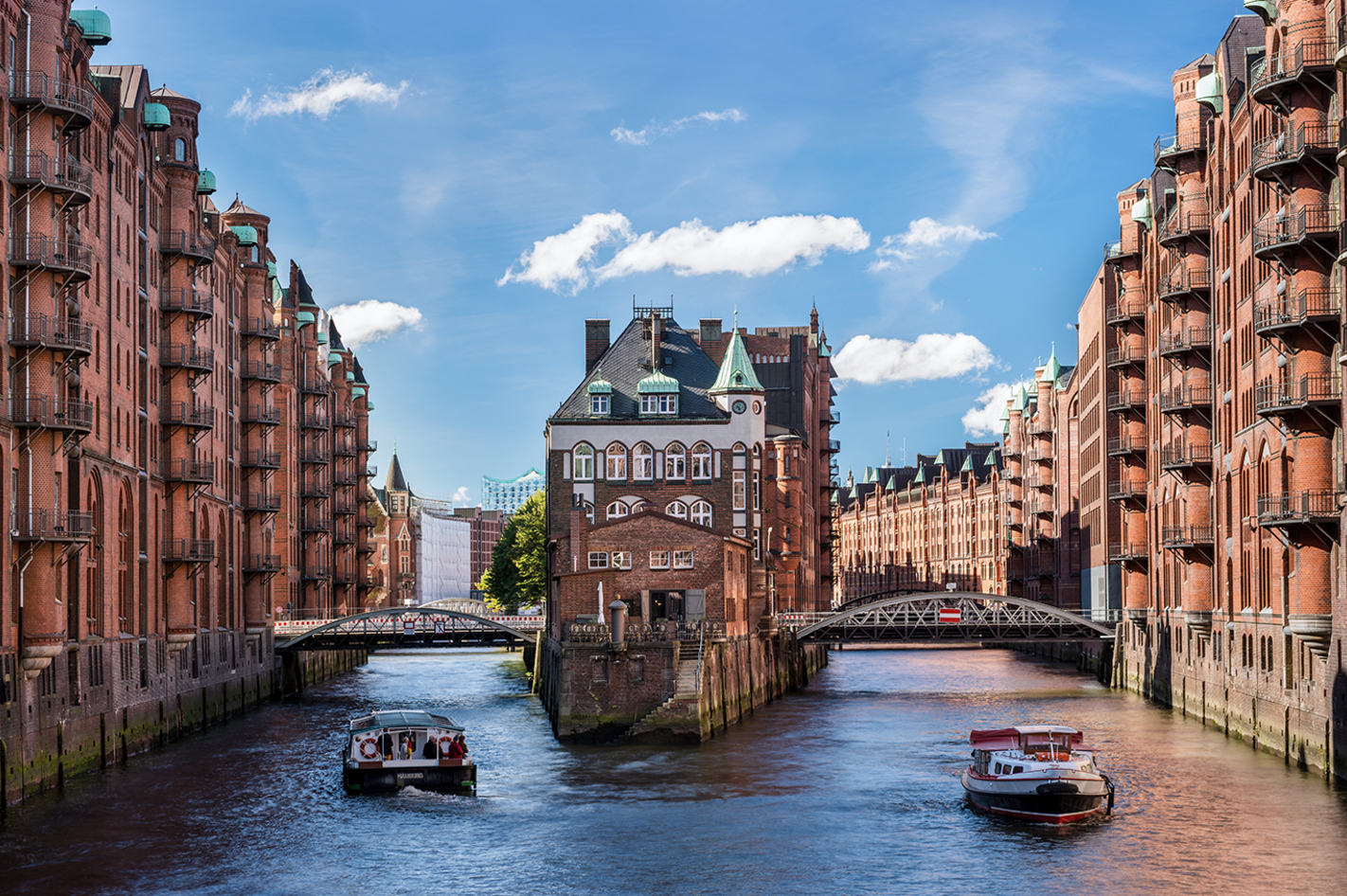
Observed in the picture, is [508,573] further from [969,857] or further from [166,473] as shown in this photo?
[969,857]

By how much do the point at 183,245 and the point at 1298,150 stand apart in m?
49.6

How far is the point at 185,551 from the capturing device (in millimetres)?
78875

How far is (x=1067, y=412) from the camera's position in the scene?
156000 millimetres

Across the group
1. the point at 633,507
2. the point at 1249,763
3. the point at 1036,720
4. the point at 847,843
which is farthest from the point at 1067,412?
the point at 847,843

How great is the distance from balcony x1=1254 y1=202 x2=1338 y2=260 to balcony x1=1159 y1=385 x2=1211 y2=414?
70.7ft

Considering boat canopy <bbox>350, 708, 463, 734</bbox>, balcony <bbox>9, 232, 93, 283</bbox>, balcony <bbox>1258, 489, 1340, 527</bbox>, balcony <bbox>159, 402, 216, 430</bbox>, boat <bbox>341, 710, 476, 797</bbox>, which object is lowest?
boat <bbox>341, 710, 476, 797</bbox>

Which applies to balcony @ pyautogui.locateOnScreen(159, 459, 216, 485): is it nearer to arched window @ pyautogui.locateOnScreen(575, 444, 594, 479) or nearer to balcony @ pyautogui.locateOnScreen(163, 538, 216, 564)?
balcony @ pyautogui.locateOnScreen(163, 538, 216, 564)

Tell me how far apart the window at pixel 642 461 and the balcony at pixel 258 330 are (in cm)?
2292

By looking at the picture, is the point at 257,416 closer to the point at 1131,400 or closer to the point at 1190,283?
the point at 1131,400

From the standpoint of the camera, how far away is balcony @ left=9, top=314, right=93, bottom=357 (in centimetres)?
5356

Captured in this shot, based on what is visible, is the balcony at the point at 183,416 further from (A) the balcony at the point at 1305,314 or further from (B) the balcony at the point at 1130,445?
(B) the balcony at the point at 1130,445

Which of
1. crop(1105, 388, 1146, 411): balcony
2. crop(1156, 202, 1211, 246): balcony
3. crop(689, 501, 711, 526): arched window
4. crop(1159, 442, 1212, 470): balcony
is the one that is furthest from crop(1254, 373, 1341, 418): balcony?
crop(689, 501, 711, 526): arched window

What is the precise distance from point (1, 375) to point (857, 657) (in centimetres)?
12465

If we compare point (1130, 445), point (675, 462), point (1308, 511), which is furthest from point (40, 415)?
point (1130, 445)
